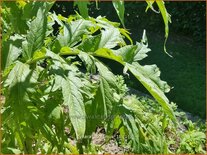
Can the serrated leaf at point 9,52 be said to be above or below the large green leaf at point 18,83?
above

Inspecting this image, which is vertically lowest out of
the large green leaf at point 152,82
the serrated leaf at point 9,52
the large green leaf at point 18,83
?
the large green leaf at point 152,82

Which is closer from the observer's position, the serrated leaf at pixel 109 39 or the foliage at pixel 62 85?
the foliage at pixel 62 85

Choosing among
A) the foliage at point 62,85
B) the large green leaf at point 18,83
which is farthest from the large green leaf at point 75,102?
the large green leaf at point 18,83

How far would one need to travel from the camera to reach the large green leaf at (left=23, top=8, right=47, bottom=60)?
121cm

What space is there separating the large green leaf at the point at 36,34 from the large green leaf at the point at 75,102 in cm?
14

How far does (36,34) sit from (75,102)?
247mm

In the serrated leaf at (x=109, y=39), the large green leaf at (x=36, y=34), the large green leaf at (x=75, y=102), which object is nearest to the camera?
the large green leaf at (x=75, y=102)

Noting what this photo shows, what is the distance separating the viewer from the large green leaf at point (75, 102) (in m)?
1.11

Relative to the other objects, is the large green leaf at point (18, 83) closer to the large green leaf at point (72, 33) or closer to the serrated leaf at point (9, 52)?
the serrated leaf at point (9, 52)

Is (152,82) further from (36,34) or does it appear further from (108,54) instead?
(36,34)

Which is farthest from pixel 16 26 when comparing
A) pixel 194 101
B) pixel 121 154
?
pixel 194 101

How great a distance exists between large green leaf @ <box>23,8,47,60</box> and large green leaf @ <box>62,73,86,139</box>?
0.14 meters

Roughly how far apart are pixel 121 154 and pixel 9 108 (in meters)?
1.80

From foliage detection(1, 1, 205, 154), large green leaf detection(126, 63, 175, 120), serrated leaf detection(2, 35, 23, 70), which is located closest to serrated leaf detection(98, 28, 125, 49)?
foliage detection(1, 1, 205, 154)
